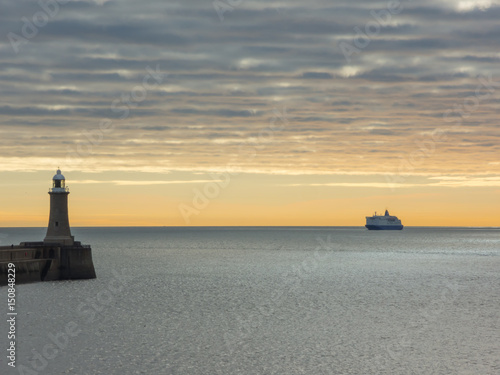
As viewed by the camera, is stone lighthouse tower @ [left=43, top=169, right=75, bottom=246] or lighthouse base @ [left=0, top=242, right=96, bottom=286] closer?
lighthouse base @ [left=0, top=242, right=96, bottom=286]

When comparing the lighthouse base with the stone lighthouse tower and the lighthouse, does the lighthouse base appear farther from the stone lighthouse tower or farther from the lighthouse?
the stone lighthouse tower

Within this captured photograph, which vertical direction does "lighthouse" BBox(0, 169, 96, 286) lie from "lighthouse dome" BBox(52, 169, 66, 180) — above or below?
below

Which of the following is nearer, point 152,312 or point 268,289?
point 152,312

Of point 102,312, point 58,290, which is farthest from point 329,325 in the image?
point 58,290

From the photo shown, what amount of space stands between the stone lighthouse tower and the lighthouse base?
2.56 ft

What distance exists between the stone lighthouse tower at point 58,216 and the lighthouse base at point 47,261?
78cm

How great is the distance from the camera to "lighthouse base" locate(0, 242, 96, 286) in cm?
5620

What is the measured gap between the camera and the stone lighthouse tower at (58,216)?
61156mm

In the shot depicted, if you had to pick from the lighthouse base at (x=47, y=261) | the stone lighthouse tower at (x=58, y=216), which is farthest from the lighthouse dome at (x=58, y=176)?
the lighthouse base at (x=47, y=261)

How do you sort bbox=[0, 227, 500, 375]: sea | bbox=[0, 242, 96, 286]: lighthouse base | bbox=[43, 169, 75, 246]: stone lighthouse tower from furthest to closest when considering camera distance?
bbox=[43, 169, 75, 246]: stone lighthouse tower < bbox=[0, 242, 96, 286]: lighthouse base < bbox=[0, 227, 500, 375]: sea

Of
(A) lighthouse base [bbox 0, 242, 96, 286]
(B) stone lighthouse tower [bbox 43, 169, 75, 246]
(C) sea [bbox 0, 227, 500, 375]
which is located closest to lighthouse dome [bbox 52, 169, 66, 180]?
(B) stone lighthouse tower [bbox 43, 169, 75, 246]

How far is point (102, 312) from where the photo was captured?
43.8 m

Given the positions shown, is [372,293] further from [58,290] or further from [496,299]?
[58,290]

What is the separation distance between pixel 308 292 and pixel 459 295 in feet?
44.2
